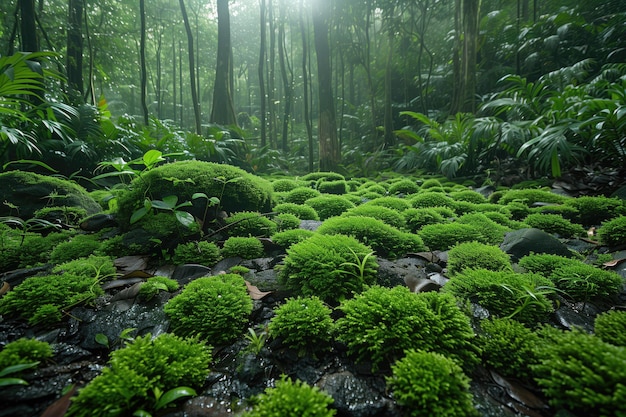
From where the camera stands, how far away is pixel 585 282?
159 centimetres

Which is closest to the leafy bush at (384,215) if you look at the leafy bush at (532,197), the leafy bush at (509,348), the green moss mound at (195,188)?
the green moss mound at (195,188)

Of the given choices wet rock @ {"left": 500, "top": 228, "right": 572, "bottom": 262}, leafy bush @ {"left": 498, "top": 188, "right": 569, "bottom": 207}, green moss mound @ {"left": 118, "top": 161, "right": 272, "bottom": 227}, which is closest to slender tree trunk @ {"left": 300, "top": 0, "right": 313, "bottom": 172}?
leafy bush @ {"left": 498, "top": 188, "right": 569, "bottom": 207}

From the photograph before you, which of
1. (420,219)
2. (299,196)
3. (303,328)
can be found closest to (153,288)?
(303,328)

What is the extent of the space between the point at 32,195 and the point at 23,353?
292cm

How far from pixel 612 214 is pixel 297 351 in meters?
3.76

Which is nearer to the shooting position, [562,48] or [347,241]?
[347,241]

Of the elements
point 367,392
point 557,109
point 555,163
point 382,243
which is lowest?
point 367,392

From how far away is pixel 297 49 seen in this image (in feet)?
82.5

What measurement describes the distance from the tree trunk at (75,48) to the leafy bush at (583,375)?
9.65 metres

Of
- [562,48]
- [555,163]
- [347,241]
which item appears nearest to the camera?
[347,241]

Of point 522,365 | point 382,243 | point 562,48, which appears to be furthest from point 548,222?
point 562,48

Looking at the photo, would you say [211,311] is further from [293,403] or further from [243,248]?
[243,248]

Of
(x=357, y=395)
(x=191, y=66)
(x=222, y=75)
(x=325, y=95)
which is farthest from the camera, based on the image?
(x=222, y=75)

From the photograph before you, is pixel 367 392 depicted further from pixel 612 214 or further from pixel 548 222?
pixel 612 214
